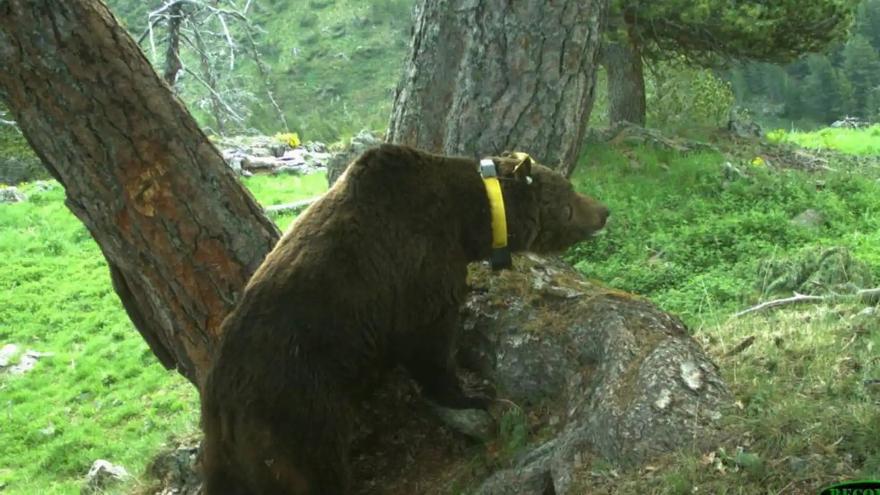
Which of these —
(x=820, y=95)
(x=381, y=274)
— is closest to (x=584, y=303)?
(x=381, y=274)

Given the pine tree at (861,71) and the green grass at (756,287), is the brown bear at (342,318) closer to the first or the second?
the green grass at (756,287)

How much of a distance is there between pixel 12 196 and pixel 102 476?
1277 cm

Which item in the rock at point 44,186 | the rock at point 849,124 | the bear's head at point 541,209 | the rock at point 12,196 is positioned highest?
the bear's head at point 541,209

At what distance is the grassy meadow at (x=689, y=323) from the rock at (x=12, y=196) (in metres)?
1.60

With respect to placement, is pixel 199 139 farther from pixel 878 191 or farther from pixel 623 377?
pixel 878 191

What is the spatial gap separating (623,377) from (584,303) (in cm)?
65

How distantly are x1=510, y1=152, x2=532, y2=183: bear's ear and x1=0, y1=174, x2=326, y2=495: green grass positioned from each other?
2749 mm

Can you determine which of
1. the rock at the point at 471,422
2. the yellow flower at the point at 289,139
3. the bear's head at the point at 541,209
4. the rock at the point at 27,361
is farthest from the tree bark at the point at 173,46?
the yellow flower at the point at 289,139

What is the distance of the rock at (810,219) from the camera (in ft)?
28.7

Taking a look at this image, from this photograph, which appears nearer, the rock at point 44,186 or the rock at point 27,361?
the rock at point 27,361

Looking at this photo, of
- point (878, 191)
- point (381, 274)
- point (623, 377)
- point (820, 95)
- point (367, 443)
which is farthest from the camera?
point (820, 95)

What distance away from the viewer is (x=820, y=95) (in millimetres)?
52281

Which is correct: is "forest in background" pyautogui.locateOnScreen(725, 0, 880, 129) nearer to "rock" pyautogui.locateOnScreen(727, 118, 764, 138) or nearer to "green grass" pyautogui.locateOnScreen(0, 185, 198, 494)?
"rock" pyautogui.locateOnScreen(727, 118, 764, 138)

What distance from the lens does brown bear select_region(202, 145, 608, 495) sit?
10.9 feet
